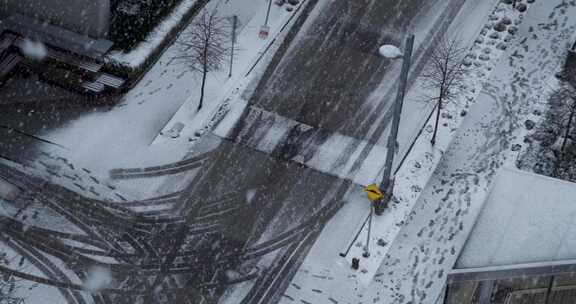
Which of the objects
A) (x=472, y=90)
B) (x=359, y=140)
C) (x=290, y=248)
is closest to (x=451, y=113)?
(x=472, y=90)

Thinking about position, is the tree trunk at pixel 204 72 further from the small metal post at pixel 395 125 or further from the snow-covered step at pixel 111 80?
the small metal post at pixel 395 125

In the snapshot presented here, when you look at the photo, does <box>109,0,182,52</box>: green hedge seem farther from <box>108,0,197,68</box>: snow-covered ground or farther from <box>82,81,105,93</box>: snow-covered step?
<box>82,81,105,93</box>: snow-covered step

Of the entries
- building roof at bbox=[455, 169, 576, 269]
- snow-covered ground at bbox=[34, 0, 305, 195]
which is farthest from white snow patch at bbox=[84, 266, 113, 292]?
building roof at bbox=[455, 169, 576, 269]

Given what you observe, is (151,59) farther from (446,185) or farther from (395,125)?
(446,185)

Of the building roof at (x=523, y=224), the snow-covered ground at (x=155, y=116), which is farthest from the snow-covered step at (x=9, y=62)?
the building roof at (x=523, y=224)

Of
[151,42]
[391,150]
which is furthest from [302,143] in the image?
[151,42]

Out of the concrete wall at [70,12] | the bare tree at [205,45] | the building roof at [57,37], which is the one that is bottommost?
the building roof at [57,37]
